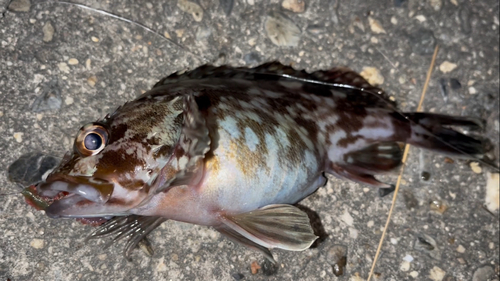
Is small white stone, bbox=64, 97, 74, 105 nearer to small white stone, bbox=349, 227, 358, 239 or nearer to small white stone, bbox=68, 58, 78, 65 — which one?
small white stone, bbox=68, 58, 78, 65

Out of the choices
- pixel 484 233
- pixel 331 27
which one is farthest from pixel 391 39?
pixel 484 233

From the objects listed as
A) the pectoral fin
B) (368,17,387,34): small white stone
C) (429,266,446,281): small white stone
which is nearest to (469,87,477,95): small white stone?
(368,17,387,34): small white stone

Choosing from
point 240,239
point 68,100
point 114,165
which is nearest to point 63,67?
point 68,100

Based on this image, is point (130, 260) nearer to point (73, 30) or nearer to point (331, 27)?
point (73, 30)

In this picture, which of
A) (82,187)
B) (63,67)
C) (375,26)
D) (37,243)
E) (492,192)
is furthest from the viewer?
(375,26)

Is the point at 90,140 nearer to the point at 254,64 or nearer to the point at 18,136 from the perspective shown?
the point at 18,136

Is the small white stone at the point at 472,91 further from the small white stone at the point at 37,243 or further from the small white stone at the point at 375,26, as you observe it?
the small white stone at the point at 37,243

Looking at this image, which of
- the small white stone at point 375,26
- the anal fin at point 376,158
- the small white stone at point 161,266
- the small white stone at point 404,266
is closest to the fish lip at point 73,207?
the small white stone at point 161,266
